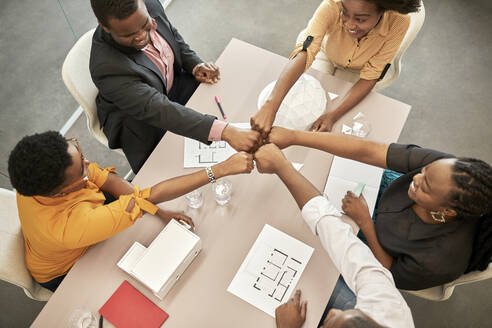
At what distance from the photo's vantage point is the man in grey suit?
1.58 meters

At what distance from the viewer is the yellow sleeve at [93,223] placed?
1.41 metres

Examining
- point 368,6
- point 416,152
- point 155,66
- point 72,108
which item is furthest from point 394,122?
point 72,108

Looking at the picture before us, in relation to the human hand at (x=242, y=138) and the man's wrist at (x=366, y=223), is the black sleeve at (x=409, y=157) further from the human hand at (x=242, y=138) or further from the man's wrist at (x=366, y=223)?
the human hand at (x=242, y=138)

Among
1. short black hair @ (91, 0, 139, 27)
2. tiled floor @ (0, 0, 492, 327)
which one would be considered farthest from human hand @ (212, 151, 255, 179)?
tiled floor @ (0, 0, 492, 327)

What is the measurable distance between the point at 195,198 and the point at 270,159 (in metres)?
0.37

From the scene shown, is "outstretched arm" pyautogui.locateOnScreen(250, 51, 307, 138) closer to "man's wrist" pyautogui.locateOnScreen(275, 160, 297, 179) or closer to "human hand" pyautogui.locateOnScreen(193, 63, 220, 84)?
"man's wrist" pyautogui.locateOnScreen(275, 160, 297, 179)

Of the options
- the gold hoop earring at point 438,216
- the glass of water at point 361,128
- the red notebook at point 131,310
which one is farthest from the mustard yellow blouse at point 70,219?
the gold hoop earring at point 438,216

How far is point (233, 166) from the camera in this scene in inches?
62.8

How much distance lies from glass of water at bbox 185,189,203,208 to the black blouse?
2.55 feet

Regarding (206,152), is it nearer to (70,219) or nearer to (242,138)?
(242,138)

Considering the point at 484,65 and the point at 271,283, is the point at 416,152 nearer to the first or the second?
the point at 271,283

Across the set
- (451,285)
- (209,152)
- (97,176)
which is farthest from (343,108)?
(97,176)

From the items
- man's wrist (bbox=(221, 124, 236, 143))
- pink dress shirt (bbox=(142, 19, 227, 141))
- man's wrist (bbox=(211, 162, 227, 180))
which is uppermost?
pink dress shirt (bbox=(142, 19, 227, 141))

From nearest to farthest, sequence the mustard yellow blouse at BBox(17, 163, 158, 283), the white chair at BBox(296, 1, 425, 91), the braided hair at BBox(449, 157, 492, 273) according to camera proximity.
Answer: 1. the braided hair at BBox(449, 157, 492, 273)
2. the mustard yellow blouse at BBox(17, 163, 158, 283)
3. the white chair at BBox(296, 1, 425, 91)
